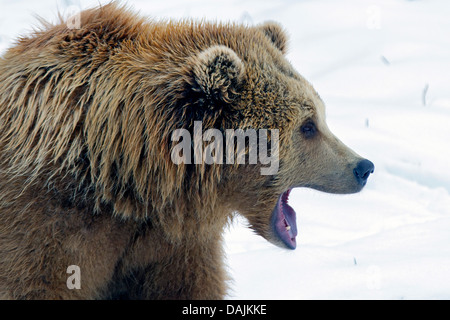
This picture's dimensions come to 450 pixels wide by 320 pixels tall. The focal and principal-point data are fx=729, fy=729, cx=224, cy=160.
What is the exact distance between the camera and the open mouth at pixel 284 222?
14.1ft

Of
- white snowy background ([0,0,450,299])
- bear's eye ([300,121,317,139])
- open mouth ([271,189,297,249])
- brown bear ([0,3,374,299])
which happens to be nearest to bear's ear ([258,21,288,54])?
brown bear ([0,3,374,299])

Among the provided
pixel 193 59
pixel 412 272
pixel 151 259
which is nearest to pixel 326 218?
pixel 412 272

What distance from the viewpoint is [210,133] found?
151 inches

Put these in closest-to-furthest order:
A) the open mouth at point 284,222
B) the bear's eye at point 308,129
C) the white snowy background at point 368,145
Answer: the bear's eye at point 308,129, the open mouth at point 284,222, the white snowy background at point 368,145

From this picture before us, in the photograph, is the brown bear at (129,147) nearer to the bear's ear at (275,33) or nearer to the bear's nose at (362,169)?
the bear's nose at (362,169)

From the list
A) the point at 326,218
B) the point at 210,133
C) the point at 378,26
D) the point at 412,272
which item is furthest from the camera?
the point at 378,26

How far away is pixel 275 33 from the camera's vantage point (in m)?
4.59

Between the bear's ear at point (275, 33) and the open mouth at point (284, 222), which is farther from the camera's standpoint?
the bear's ear at point (275, 33)

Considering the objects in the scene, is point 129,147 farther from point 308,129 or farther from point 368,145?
point 368,145

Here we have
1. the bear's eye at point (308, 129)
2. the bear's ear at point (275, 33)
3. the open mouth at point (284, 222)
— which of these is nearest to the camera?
the bear's eye at point (308, 129)

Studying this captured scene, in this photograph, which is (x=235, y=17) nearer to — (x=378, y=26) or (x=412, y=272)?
(x=378, y=26)

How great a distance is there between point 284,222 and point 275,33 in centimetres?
119

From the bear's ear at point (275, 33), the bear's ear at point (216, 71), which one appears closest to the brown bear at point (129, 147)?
the bear's ear at point (216, 71)
